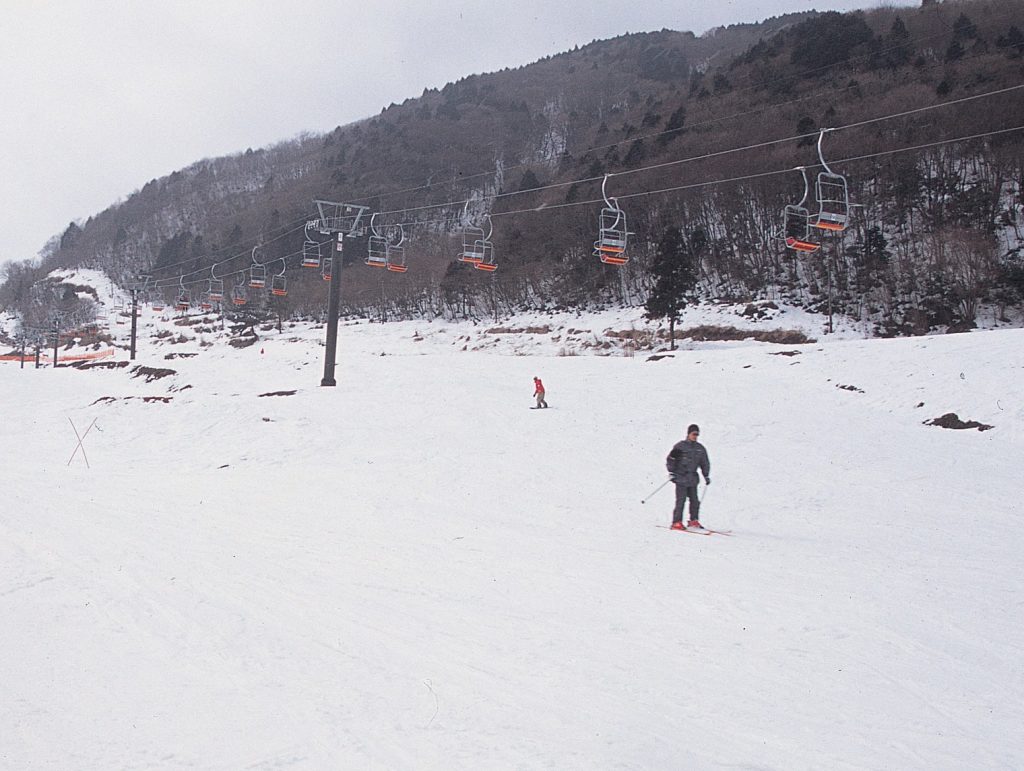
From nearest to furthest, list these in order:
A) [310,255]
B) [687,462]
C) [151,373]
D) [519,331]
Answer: [687,462]
[310,255]
[151,373]
[519,331]

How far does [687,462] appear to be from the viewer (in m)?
10.9

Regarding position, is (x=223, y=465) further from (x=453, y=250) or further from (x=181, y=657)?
(x=453, y=250)

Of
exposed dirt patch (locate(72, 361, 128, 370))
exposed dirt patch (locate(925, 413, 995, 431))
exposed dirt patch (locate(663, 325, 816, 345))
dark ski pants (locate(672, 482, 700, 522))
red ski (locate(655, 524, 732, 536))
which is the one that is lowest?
exposed dirt patch (locate(72, 361, 128, 370))

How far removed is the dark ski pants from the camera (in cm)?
1097

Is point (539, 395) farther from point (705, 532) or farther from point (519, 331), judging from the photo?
point (519, 331)

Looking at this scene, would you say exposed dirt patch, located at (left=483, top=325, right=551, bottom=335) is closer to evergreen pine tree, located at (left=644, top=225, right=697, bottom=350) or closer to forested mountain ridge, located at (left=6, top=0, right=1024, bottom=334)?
forested mountain ridge, located at (left=6, top=0, right=1024, bottom=334)

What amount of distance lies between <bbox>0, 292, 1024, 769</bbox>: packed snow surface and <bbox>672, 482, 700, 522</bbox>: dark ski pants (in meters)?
0.68

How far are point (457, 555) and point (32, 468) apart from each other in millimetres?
14322

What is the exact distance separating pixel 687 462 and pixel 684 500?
0.64 metres

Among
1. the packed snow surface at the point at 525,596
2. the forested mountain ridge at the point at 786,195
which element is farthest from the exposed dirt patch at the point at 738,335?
the packed snow surface at the point at 525,596

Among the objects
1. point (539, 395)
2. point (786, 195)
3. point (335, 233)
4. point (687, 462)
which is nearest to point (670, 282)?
point (786, 195)

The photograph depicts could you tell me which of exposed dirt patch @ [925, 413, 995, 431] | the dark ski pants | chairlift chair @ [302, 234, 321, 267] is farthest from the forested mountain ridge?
the dark ski pants

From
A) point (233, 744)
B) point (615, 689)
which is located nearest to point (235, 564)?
point (233, 744)

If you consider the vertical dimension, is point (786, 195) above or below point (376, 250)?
above
